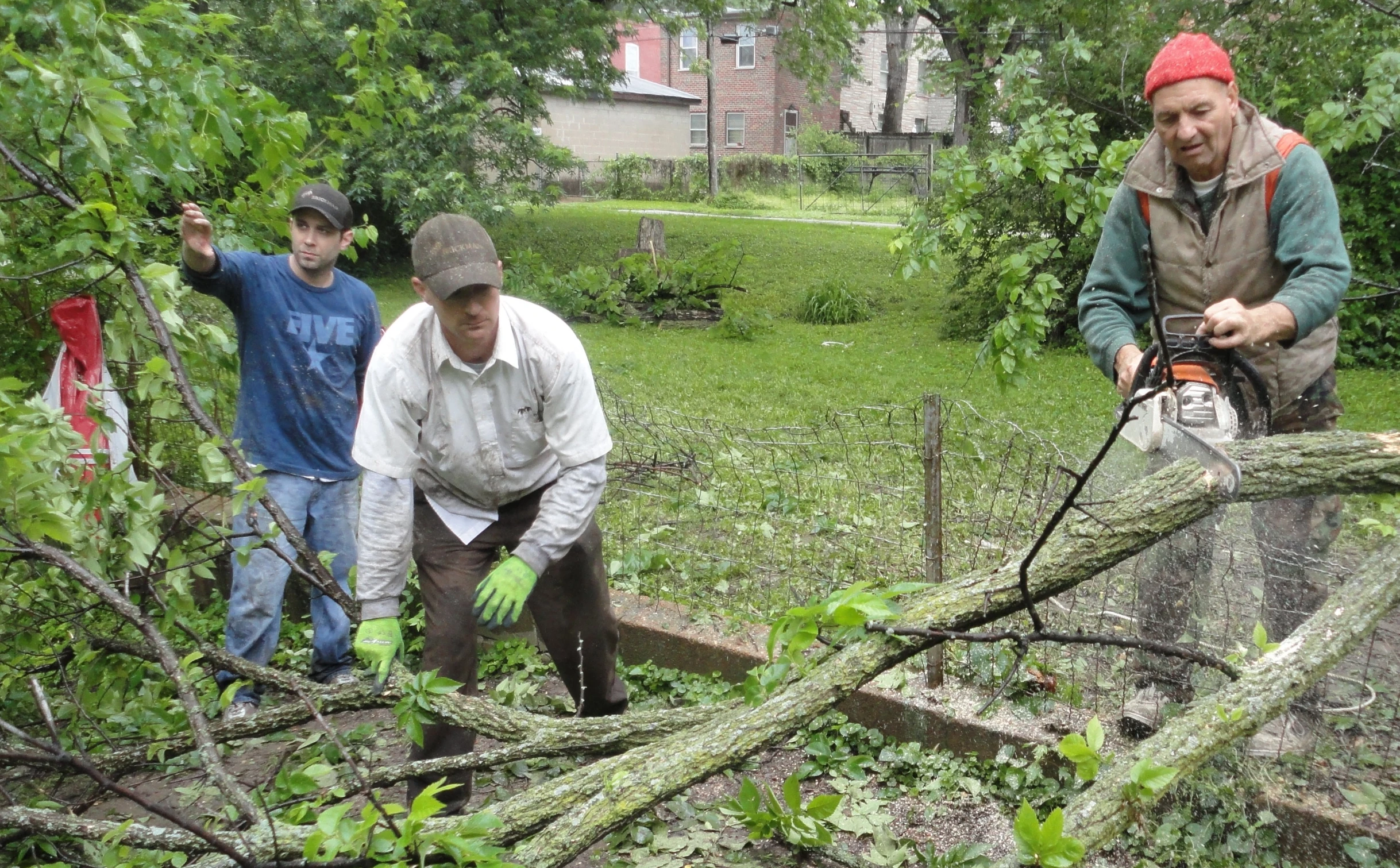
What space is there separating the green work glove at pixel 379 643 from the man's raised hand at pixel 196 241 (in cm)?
154

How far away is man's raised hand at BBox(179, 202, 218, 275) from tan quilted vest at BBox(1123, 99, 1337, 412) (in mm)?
2991

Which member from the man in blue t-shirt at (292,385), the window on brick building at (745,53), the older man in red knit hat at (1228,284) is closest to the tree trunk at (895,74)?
the window on brick building at (745,53)

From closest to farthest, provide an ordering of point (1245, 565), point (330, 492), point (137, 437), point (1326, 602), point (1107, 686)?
point (1326, 602), point (1245, 565), point (1107, 686), point (330, 492), point (137, 437)

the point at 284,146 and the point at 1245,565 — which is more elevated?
the point at 284,146

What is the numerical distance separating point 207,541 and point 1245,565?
3675 mm

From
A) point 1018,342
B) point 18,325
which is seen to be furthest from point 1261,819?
point 18,325

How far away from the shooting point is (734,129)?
4047 centimetres

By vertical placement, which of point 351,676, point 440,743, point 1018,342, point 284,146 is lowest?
point 351,676

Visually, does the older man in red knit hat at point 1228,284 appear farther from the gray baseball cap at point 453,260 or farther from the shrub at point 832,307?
the shrub at point 832,307

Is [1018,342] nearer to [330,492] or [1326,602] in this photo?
[1326,602]

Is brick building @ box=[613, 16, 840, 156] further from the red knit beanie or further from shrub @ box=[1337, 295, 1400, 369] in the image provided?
the red knit beanie

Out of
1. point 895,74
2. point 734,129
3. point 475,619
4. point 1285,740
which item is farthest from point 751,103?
point 1285,740

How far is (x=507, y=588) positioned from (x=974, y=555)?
201cm

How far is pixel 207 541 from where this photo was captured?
4.10 m
